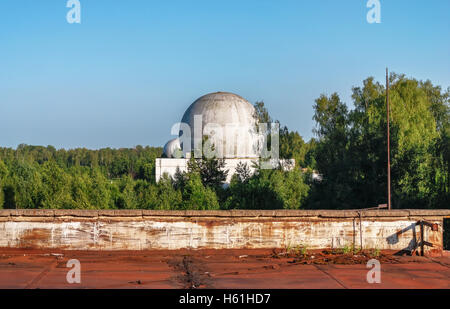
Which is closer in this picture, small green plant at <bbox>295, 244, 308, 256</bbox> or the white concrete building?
small green plant at <bbox>295, 244, 308, 256</bbox>

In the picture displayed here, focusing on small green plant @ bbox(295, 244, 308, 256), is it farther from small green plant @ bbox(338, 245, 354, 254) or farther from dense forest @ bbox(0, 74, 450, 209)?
dense forest @ bbox(0, 74, 450, 209)

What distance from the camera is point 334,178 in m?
23.3

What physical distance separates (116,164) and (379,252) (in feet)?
216

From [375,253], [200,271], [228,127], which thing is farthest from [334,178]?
[200,271]

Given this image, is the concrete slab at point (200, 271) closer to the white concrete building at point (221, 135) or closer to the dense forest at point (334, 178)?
the dense forest at point (334, 178)

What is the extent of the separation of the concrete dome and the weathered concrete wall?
84.7 ft

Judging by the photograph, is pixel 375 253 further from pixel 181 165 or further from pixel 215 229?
pixel 181 165

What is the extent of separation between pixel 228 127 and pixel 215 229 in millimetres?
26707

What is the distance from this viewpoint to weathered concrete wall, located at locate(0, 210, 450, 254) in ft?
20.7

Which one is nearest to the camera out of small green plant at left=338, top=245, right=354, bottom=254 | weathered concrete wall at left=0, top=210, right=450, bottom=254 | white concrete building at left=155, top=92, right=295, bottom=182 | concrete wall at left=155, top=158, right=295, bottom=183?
weathered concrete wall at left=0, top=210, right=450, bottom=254

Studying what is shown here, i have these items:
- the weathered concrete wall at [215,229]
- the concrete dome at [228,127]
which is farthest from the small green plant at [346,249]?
the concrete dome at [228,127]

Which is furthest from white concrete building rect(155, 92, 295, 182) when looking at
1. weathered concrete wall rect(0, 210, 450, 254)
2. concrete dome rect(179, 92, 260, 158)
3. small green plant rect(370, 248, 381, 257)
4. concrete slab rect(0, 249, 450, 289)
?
concrete slab rect(0, 249, 450, 289)
